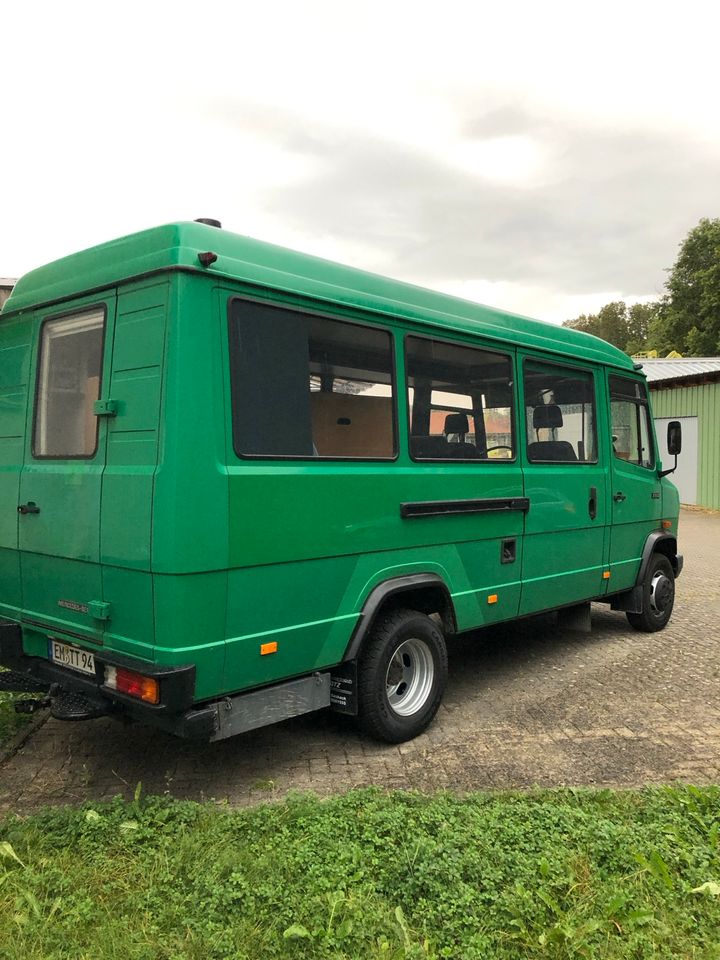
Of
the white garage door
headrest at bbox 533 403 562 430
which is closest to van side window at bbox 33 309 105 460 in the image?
headrest at bbox 533 403 562 430

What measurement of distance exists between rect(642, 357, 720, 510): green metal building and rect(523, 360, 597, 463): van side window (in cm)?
1377

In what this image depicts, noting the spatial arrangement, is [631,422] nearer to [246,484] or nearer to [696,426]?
[246,484]

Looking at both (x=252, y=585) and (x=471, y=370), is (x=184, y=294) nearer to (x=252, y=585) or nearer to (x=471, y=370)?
(x=252, y=585)

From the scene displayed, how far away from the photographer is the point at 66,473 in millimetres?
3670

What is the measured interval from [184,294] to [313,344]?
30.9 inches

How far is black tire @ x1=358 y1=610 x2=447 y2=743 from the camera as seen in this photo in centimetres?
409

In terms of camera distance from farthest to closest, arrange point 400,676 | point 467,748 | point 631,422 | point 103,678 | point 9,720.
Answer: point 631,422 → point 9,720 → point 400,676 → point 467,748 → point 103,678

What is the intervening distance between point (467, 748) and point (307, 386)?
2.25 m

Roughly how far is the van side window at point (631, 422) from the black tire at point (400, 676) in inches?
111

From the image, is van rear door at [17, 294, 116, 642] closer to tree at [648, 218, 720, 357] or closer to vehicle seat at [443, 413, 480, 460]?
vehicle seat at [443, 413, 480, 460]

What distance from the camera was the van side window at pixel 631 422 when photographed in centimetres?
639

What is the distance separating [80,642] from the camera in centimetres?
361

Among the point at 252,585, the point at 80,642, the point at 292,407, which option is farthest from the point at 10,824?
the point at 292,407

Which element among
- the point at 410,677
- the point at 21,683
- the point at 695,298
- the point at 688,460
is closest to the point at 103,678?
the point at 21,683
